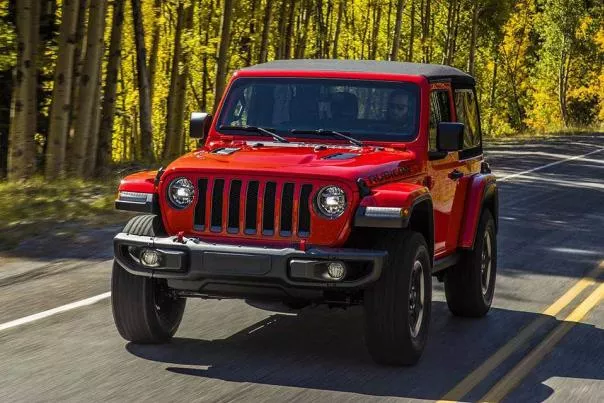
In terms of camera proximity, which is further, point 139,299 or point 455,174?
point 455,174

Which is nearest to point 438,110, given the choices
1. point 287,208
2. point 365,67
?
point 365,67

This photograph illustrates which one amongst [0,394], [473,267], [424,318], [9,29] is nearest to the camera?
[0,394]

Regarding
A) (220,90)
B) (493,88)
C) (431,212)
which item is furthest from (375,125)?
(493,88)

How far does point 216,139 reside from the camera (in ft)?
29.9

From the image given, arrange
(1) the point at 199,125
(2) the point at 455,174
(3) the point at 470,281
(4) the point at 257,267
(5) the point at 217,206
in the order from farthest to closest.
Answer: (3) the point at 470,281, (2) the point at 455,174, (1) the point at 199,125, (5) the point at 217,206, (4) the point at 257,267

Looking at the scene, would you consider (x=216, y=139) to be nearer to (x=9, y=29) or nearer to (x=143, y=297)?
(x=143, y=297)

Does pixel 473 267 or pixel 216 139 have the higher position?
pixel 216 139

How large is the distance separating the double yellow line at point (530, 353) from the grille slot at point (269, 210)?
4.78 feet

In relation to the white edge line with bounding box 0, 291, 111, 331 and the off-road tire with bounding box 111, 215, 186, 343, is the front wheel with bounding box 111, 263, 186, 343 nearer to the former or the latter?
the off-road tire with bounding box 111, 215, 186, 343

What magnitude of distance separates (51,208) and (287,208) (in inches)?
343

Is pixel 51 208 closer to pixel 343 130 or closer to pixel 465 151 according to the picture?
pixel 465 151

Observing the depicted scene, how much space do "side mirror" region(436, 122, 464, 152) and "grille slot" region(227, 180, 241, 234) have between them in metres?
1.79

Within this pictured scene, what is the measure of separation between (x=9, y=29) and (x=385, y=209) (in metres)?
15.5

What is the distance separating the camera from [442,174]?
9156 millimetres
